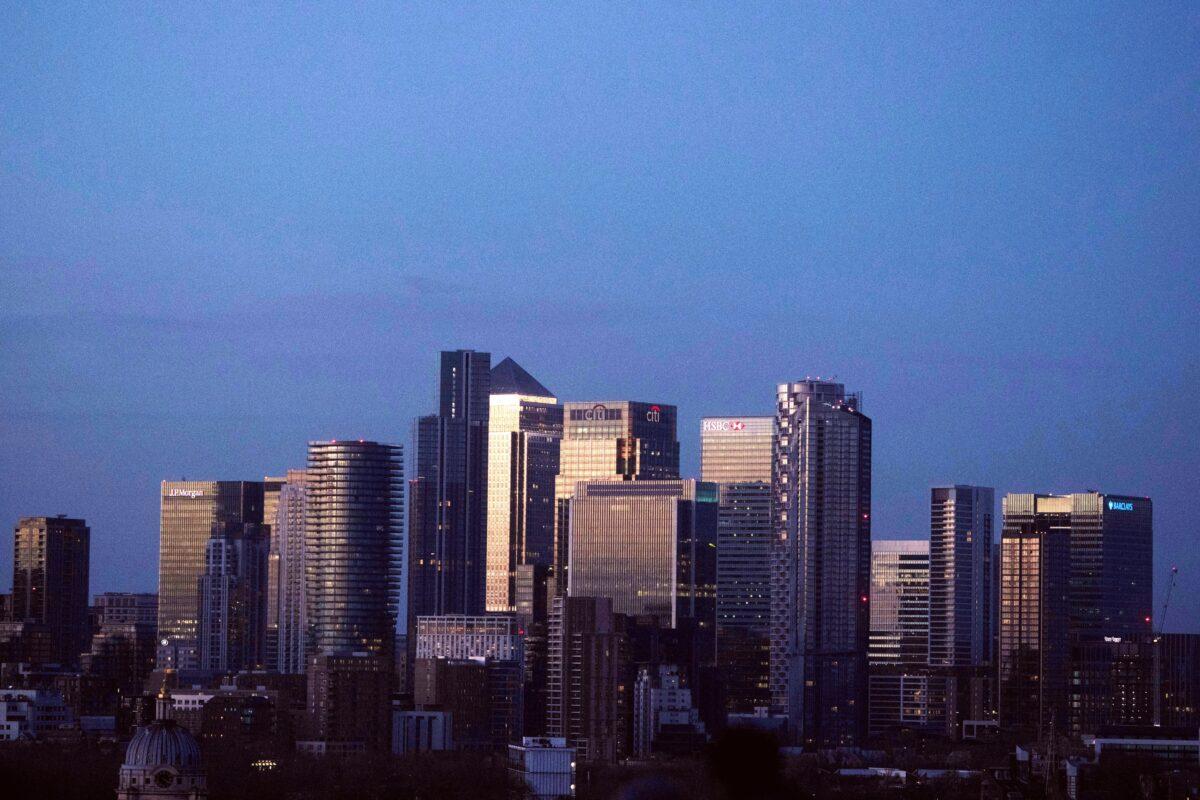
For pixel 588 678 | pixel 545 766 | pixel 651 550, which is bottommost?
pixel 545 766

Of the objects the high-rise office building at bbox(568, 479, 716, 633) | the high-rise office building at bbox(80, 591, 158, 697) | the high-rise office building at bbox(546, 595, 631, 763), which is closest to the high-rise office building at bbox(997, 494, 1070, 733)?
the high-rise office building at bbox(568, 479, 716, 633)

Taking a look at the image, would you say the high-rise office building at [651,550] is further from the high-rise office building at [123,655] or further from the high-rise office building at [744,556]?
the high-rise office building at [123,655]

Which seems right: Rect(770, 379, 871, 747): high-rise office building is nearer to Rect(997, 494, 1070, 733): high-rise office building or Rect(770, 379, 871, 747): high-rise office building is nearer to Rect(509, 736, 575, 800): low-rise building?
Rect(997, 494, 1070, 733): high-rise office building

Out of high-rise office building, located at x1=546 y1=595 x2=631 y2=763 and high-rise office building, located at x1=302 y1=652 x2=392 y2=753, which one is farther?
high-rise office building, located at x1=546 y1=595 x2=631 y2=763

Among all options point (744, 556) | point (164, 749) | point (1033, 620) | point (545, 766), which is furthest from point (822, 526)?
point (164, 749)

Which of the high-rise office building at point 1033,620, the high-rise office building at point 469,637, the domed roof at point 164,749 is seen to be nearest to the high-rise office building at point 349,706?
the high-rise office building at point 469,637

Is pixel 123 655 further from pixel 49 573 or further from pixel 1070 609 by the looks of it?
pixel 1070 609
